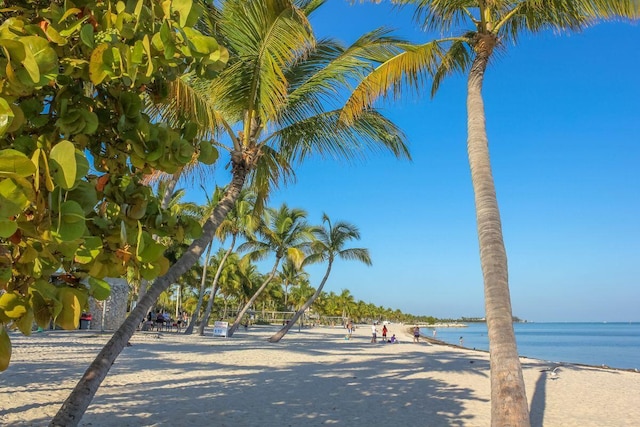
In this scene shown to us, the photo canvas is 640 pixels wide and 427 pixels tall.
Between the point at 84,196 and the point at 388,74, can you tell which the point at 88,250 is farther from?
the point at 388,74

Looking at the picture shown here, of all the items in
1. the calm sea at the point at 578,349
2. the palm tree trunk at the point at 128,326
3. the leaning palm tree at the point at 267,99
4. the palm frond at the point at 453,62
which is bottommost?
the calm sea at the point at 578,349

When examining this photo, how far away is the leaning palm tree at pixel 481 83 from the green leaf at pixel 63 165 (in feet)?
16.7

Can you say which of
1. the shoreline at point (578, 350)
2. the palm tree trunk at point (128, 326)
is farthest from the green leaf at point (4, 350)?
the shoreline at point (578, 350)

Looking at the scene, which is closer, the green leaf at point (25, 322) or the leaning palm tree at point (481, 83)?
the green leaf at point (25, 322)

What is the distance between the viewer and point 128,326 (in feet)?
14.4

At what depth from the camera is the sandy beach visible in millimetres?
6949

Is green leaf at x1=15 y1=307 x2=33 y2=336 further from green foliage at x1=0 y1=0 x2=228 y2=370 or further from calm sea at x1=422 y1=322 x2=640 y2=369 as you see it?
calm sea at x1=422 y1=322 x2=640 y2=369

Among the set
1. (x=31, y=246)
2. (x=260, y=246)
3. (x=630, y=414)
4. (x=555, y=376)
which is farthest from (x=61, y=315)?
(x=260, y=246)

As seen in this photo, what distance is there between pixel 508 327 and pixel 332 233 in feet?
69.5

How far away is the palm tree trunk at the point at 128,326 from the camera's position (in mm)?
3787

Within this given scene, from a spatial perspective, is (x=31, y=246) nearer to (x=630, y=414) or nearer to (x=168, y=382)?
(x=168, y=382)

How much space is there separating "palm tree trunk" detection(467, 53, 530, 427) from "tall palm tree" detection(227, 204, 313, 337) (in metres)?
19.3

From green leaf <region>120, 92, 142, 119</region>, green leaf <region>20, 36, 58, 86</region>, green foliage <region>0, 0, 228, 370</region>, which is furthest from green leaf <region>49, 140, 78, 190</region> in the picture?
green leaf <region>120, 92, 142, 119</region>

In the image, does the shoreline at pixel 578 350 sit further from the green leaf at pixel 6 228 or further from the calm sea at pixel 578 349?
the green leaf at pixel 6 228
